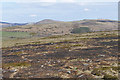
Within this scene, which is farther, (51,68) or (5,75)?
(51,68)

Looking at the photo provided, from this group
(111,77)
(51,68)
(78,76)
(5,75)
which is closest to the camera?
(111,77)

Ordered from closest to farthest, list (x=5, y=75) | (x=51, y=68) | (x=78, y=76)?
(x=78, y=76) → (x=5, y=75) → (x=51, y=68)

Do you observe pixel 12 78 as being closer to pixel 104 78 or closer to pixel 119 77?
pixel 104 78

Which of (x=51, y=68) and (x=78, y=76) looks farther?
(x=51, y=68)

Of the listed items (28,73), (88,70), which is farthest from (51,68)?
(88,70)

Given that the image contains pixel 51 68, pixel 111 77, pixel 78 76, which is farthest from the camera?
pixel 51 68

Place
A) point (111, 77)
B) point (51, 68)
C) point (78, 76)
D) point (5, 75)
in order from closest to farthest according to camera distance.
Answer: point (111, 77) → point (78, 76) → point (5, 75) → point (51, 68)

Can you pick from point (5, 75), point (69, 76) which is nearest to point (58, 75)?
point (69, 76)

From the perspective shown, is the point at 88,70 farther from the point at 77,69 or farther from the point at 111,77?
the point at 111,77
